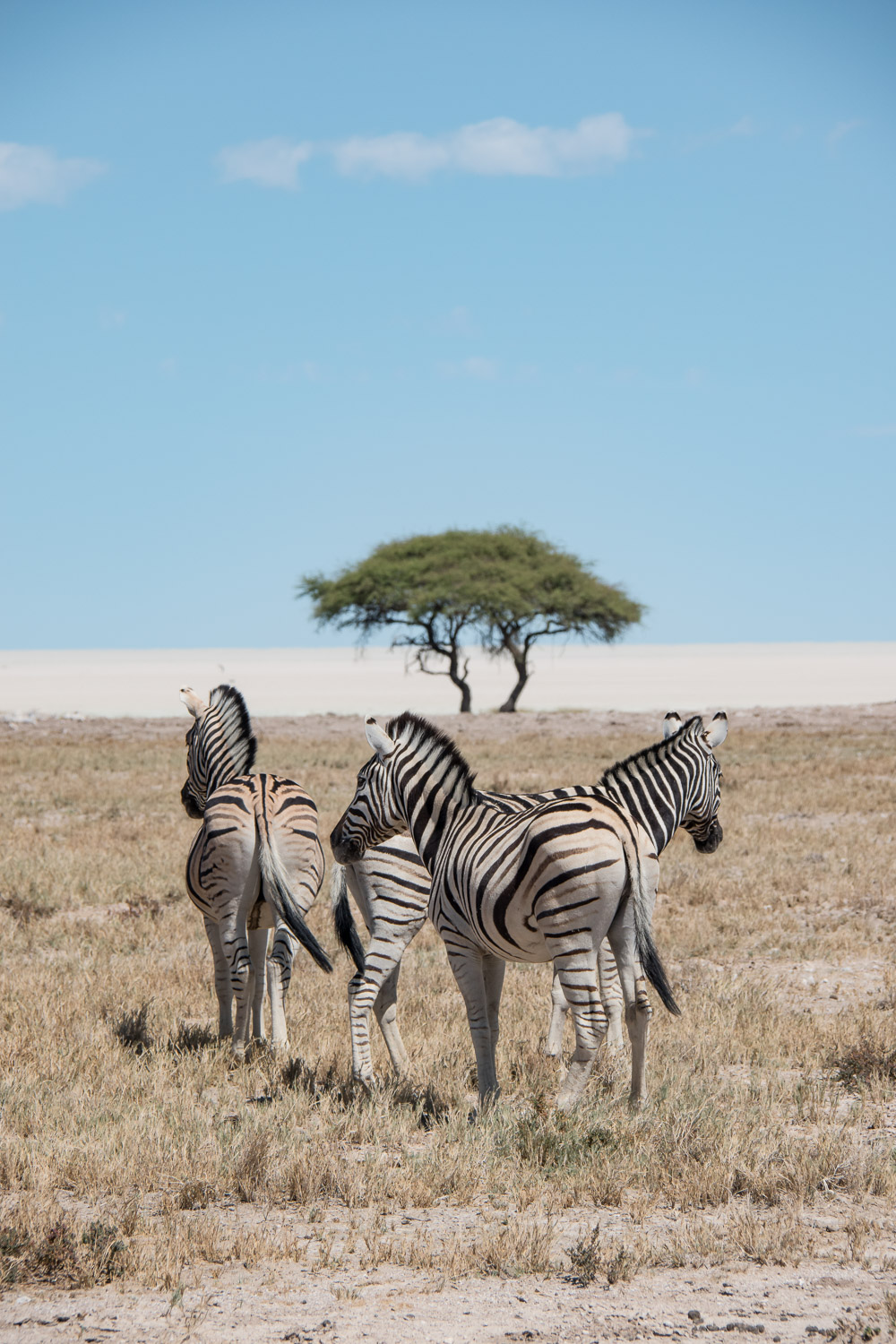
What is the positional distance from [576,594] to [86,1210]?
52273 millimetres

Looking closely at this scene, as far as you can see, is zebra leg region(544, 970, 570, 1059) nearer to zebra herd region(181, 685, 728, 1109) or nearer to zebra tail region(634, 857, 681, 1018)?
zebra herd region(181, 685, 728, 1109)

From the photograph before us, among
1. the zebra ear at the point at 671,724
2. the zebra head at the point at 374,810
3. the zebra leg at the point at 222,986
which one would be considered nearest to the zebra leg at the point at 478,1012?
the zebra head at the point at 374,810

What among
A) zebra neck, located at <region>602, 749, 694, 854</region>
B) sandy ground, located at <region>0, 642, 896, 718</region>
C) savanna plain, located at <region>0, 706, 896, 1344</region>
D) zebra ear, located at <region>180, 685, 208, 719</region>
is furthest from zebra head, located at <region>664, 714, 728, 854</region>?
sandy ground, located at <region>0, 642, 896, 718</region>

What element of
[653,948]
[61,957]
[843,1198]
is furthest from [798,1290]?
[61,957]

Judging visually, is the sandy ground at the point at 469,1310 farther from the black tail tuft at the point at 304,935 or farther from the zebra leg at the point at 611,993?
the zebra leg at the point at 611,993

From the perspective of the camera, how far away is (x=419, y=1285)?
4312 millimetres

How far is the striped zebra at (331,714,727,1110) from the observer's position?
5.60 meters

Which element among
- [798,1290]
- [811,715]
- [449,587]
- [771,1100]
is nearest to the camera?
[798,1290]

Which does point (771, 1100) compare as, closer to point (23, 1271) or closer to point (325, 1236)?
point (325, 1236)

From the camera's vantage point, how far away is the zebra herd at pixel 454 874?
18.5 feet

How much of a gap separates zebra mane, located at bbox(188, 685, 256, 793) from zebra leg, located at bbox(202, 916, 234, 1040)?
131cm

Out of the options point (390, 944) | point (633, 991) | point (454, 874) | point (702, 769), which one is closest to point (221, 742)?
point (390, 944)

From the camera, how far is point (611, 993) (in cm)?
758

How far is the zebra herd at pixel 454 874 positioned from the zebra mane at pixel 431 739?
13 mm
